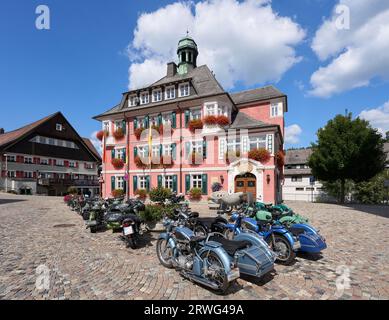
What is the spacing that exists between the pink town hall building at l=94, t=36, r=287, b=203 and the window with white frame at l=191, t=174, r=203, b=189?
60 mm

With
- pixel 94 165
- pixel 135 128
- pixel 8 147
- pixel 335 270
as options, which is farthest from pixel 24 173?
pixel 335 270

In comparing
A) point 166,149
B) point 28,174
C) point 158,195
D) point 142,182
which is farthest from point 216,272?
point 28,174

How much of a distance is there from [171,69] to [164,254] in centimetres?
2422

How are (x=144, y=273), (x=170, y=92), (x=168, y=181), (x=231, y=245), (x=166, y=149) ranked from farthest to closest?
(x=170, y=92), (x=166, y=149), (x=168, y=181), (x=144, y=273), (x=231, y=245)

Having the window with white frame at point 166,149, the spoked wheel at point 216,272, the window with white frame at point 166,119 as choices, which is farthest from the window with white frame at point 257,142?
the spoked wheel at point 216,272

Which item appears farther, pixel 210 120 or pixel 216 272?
pixel 210 120

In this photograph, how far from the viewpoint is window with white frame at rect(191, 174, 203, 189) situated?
20047mm

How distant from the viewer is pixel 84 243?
7.17 metres

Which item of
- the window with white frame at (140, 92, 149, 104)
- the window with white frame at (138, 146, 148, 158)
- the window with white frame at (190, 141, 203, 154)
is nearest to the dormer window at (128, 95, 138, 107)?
the window with white frame at (140, 92, 149, 104)

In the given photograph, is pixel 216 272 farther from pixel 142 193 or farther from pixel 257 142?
pixel 142 193

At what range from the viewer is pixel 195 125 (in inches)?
790

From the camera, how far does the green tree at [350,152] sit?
73.8 feet

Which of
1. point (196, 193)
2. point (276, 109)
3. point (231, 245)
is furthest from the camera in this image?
point (276, 109)
